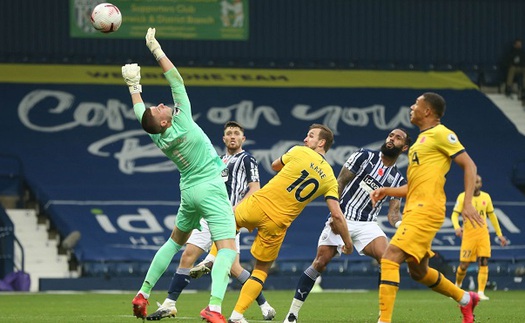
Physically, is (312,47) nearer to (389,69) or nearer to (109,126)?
(389,69)

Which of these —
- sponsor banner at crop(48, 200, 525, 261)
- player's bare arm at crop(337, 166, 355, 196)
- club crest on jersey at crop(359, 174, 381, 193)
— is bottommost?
sponsor banner at crop(48, 200, 525, 261)

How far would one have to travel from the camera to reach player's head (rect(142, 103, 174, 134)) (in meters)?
10.2

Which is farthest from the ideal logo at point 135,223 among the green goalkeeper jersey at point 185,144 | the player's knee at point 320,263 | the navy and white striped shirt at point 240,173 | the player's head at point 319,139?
the green goalkeeper jersey at point 185,144

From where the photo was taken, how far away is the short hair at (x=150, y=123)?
10242mm

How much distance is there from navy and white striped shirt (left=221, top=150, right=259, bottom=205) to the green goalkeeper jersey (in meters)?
2.74

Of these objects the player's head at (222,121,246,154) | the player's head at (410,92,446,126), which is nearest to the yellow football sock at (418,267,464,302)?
the player's head at (410,92,446,126)

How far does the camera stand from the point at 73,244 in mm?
23953

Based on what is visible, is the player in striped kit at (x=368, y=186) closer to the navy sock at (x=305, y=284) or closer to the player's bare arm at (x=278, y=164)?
the navy sock at (x=305, y=284)

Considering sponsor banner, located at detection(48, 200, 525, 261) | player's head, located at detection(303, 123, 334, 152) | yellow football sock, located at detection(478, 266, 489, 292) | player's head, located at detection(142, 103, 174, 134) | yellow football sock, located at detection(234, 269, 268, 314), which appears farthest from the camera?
sponsor banner, located at detection(48, 200, 525, 261)

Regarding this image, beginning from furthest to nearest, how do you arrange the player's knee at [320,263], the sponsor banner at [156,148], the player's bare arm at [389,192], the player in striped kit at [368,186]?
the sponsor banner at [156,148]
the player in striped kit at [368,186]
the player's knee at [320,263]
the player's bare arm at [389,192]

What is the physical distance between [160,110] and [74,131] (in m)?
18.1

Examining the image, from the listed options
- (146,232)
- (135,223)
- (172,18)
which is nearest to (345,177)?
(146,232)

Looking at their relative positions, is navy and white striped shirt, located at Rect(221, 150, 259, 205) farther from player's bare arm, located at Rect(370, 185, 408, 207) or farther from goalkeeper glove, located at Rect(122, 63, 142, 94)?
goalkeeper glove, located at Rect(122, 63, 142, 94)

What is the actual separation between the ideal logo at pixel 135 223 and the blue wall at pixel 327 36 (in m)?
5.73
